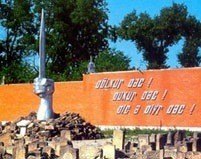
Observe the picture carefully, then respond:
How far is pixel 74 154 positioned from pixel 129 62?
41990 mm

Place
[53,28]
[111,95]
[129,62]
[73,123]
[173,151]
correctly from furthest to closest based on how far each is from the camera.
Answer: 1. [53,28]
2. [129,62]
3. [111,95]
4. [73,123]
5. [173,151]

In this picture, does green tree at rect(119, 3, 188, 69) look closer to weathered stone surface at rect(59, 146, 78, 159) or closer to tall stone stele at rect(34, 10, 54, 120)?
tall stone stele at rect(34, 10, 54, 120)

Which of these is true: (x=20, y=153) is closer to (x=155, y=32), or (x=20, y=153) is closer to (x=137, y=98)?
(x=137, y=98)

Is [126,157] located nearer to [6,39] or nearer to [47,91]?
[47,91]

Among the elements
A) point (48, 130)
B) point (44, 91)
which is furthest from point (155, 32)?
point (48, 130)

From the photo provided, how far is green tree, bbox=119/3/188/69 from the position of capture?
58875 mm

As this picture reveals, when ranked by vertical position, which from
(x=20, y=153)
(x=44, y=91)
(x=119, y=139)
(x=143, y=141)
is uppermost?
(x=44, y=91)

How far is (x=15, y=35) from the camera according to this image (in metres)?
59.2

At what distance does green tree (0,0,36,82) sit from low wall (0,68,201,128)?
2097cm

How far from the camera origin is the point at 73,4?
5725 centimetres

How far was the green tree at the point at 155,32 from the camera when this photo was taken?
2318 inches

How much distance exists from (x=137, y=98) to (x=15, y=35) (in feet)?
98.4

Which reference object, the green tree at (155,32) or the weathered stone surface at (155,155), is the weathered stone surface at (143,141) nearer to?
the weathered stone surface at (155,155)

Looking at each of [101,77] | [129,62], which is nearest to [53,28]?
[129,62]
